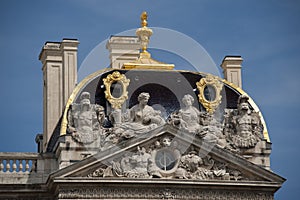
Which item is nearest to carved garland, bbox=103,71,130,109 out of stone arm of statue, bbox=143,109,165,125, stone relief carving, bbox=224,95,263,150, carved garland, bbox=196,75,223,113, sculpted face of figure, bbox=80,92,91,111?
sculpted face of figure, bbox=80,92,91,111

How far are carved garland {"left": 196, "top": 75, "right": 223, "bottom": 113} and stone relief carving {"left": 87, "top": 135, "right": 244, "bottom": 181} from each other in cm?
255

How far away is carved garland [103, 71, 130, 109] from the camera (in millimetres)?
50688

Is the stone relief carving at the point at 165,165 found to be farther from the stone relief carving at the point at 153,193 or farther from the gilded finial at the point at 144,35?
the gilded finial at the point at 144,35

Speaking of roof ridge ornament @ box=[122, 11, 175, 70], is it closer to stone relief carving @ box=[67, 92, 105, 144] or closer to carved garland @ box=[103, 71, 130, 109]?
carved garland @ box=[103, 71, 130, 109]

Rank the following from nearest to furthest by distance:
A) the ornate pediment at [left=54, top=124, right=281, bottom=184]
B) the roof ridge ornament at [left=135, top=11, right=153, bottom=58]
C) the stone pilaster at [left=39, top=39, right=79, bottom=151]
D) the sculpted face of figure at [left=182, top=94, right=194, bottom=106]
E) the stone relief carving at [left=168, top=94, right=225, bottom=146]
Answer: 1. the ornate pediment at [left=54, top=124, right=281, bottom=184]
2. the stone relief carving at [left=168, top=94, right=225, bottom=146]
3. the sculpted face of figure at [left=182, top=94, right=194, bottom=106]
4. the stone pilaster at [left=39, top=39, right=79, bottom=151]
5. the roof ridge ornament at [left=135, top=11, right=153, bottom=58]

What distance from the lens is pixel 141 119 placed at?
4991 centimetres

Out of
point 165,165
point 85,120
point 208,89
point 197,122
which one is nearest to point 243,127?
point 197,122

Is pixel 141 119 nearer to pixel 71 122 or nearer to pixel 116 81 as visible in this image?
pixel 116 81

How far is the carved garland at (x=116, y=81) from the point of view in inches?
1996

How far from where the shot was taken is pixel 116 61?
56781 mm

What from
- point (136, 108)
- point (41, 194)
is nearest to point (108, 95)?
point (136, 108)

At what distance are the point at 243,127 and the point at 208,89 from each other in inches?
92.2

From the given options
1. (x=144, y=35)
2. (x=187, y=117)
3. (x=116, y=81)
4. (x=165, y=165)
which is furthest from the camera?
(x=144, y=35)

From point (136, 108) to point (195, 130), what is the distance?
2.26 meters
